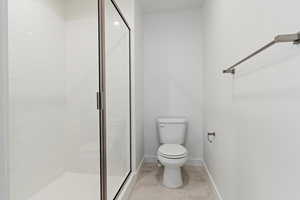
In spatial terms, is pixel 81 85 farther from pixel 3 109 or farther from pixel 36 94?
pixel 3 109

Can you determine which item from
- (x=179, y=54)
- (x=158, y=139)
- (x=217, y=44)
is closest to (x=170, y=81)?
(x=179, y=54)

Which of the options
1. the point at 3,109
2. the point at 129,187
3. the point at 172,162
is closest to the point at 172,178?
the point at 172,162

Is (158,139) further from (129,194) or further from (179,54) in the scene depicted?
(179,54)

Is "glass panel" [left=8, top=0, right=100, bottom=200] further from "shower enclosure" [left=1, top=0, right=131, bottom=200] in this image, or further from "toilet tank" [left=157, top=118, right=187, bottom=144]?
"toilet tank" [left=157, top=118, right=187, bottom=144]

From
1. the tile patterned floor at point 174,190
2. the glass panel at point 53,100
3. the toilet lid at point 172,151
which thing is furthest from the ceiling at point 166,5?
the tile patterned floor at point 174,190

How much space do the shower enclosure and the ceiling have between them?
0.74 m

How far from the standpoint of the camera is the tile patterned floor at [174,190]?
6.25 ft

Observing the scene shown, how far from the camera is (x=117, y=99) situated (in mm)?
1897

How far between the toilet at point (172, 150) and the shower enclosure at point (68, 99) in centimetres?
45

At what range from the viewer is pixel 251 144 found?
1077mm

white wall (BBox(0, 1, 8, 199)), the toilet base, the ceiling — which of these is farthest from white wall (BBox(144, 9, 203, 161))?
white wall (BBox(0, 1, 8, 199))

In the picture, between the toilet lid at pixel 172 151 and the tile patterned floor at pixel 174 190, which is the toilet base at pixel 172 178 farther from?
the toilet lid at pixel 172 151

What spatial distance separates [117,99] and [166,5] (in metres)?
1.65

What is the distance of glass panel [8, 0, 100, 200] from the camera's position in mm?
1589
